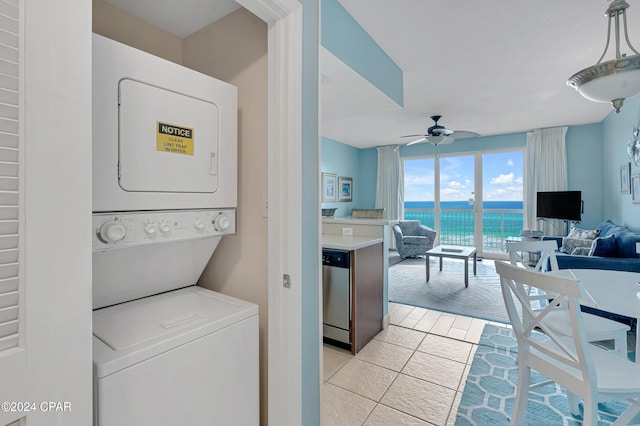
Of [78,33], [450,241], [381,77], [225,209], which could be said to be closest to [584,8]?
[381,77]

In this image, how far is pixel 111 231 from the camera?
99 centimetres

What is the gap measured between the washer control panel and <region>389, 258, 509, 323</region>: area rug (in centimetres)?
285

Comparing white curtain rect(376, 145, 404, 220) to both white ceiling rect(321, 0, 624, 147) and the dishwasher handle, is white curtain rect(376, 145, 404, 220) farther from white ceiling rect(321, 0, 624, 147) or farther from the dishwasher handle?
the dishwasher handle

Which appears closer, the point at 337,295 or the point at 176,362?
the point at 176,362

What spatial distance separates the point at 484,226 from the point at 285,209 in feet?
20.4

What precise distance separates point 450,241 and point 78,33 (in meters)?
7.27

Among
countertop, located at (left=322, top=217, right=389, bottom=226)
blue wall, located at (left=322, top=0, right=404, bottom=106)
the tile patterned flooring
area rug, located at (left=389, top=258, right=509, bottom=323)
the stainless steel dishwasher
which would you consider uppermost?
blue wall, located at (left=322, top=0, right=404, bottom=106)

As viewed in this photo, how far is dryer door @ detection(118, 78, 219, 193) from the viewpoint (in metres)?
1.03

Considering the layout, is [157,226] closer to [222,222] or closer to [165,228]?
[165,228]

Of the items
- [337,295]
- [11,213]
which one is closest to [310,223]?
[11,213]

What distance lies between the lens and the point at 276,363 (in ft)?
4.09

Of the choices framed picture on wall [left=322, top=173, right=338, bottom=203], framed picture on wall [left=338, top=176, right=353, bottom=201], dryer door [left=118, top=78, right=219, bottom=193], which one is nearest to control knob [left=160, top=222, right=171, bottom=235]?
dryer door [left=118, top=78, right=219, bottom=193]

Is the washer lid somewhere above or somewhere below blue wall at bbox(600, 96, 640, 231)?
below

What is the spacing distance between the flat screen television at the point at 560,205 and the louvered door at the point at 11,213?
6.33 meters
